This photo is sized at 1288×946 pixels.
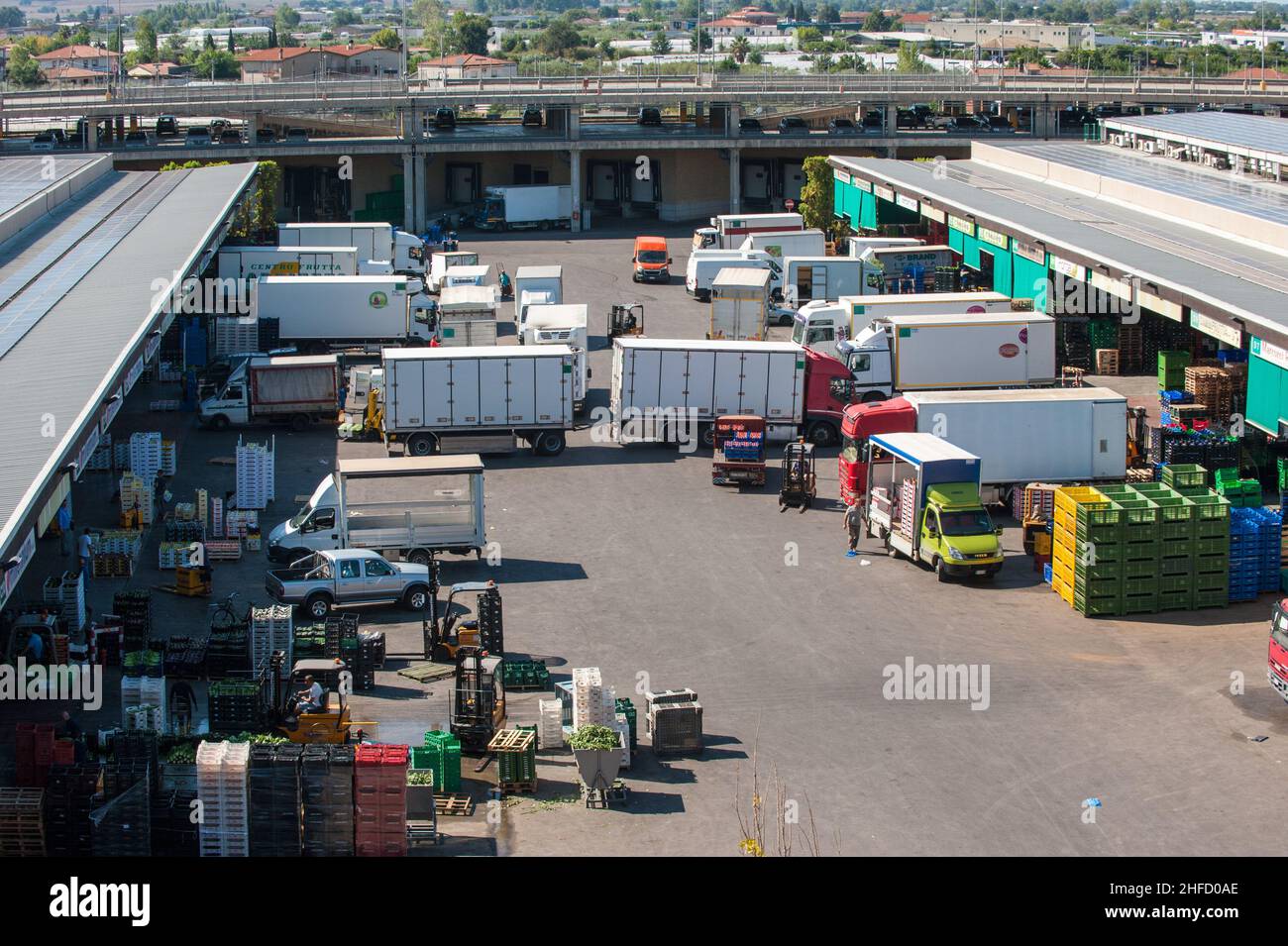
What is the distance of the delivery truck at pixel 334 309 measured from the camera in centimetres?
4228

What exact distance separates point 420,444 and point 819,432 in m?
8.26

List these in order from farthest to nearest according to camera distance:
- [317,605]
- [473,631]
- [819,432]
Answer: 1. [819,432]
2. [317,605]
3. [473,631]

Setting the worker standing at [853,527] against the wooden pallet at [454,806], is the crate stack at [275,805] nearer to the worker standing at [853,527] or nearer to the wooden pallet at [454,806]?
the wooden pallet at [454,806]

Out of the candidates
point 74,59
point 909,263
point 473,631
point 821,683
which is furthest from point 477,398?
point 74,59

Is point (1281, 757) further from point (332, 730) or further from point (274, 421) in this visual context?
point (274, 421)

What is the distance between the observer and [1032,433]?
1155 inches

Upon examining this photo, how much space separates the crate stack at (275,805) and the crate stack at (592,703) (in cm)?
391

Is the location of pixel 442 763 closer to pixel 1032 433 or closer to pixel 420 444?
pixel 1032 433

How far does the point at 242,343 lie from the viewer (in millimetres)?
41531

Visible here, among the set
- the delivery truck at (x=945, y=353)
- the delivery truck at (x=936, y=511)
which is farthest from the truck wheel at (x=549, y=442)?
the delivery truck at (x=936, y=511)

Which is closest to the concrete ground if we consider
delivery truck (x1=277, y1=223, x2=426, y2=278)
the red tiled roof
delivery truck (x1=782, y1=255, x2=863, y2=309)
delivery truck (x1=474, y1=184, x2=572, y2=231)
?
delivery truck (x1=782, y1=255, x2=863, y2=309)

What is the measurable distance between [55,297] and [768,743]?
62.9ft

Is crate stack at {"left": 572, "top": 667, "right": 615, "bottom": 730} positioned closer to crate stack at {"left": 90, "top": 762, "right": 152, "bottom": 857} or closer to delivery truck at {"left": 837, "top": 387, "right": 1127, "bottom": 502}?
crate stack at {"left": 90, "top": 762, "right": 152, "bottom": 857}
